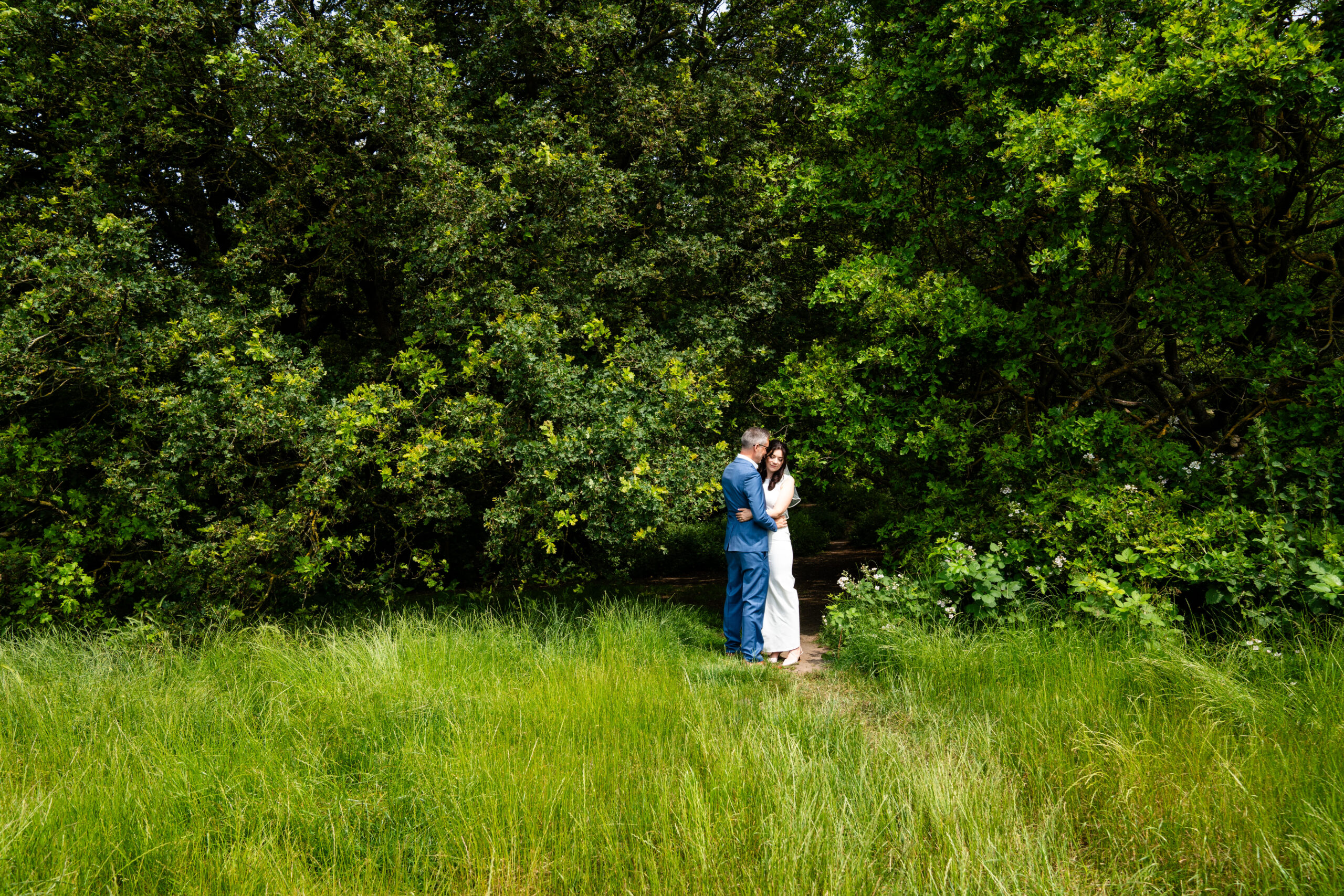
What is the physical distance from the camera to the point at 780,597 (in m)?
6.12

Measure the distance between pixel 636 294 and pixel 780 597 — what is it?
3.63m

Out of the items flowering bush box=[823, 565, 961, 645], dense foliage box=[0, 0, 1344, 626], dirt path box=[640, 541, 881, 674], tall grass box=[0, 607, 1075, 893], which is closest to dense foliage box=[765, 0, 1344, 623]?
dense foliage box=[0, 0, 1344, 626]

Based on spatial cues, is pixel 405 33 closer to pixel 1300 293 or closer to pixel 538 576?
pixel 538 576

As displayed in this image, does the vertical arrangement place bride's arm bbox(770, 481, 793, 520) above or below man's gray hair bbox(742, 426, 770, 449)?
below

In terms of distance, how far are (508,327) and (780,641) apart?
12.0 ft

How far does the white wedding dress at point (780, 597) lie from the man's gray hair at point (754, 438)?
545 millimetres

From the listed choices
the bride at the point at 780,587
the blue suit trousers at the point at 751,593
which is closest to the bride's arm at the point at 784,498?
the bride at the point at 780,587

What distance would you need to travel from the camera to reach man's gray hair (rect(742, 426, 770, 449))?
19.1 ft

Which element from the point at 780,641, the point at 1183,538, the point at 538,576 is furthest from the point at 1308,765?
the point at 538,576

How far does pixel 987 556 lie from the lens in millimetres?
5824

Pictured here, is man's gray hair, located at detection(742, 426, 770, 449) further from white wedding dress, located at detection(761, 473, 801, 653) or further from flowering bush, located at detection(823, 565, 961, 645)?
flowering bush, located at detection(823, 565, 961, 645)

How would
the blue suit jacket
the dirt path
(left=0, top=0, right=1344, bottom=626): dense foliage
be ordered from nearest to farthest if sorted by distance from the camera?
(left=0, top=0, right=1344, bottom=626): dense foliage, the blue suit jacket, the dirt path

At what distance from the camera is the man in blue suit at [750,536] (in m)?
5.79

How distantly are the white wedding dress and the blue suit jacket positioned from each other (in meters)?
0.16
